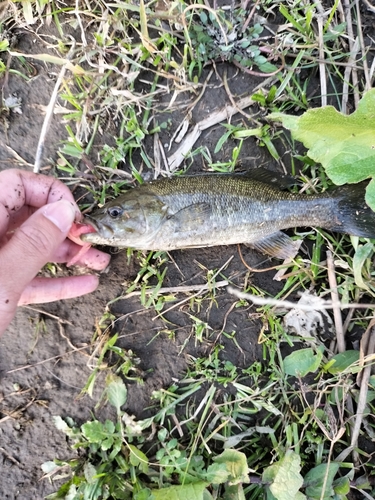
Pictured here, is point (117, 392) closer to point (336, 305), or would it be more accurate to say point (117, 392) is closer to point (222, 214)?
point (222, 214)

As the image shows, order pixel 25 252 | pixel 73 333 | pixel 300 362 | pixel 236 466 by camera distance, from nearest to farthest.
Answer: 1. pixel 25 252
2. pixel 236 466
3. pixel 300 362
4. pixel 73 333

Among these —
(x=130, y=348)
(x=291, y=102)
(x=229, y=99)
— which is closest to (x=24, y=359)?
(x=130, y=348)

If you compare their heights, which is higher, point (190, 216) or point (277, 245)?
point (190, 216)

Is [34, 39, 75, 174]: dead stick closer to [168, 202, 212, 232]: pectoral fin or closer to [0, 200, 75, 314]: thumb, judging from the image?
[0, 200, 75, 314]: thumb

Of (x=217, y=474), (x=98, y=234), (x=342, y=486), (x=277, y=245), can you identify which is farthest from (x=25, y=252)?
(x=342, y=486)

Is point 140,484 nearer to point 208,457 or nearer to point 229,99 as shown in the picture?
point 208,457

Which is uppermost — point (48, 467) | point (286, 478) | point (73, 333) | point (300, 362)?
point (73, 333)
